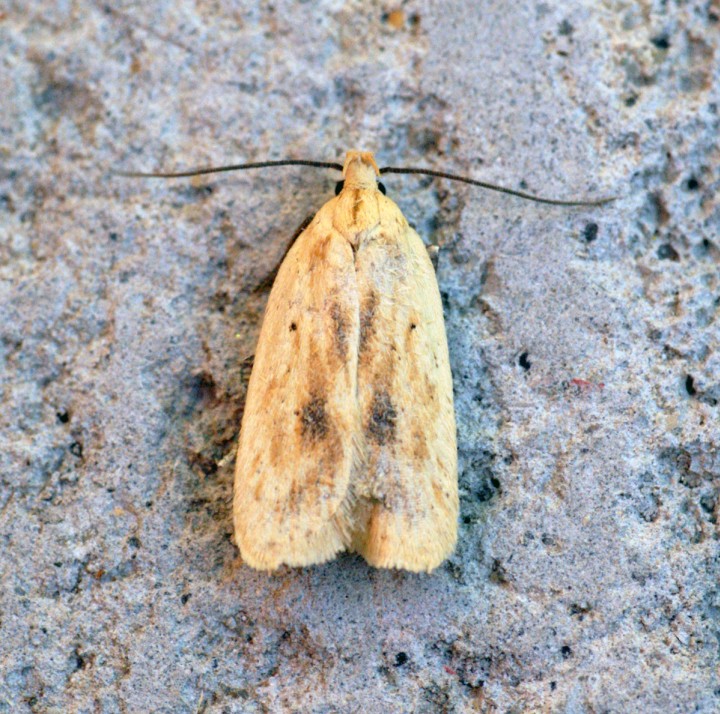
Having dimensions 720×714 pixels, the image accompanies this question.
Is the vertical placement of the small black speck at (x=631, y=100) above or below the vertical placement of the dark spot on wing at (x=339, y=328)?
above

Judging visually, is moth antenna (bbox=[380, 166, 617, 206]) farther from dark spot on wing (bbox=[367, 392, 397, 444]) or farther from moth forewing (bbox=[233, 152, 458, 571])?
dark spot on wing (bbox=[367, 392, 397, 444])

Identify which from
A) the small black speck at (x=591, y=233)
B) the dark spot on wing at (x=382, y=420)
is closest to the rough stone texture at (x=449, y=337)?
the small black speck at (x=591, y=233)

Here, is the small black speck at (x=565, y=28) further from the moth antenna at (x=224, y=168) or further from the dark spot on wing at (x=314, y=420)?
the dark spot on wing at (x=314, y=420)

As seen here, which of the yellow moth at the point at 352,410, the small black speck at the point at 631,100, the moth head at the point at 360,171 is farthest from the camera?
the small black speck at the point at 631,100

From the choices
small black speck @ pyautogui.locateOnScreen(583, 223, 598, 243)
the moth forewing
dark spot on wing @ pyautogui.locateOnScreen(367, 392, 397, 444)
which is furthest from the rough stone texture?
dark spot on wing @ pyautogui.locateOnScreen(367, 392, 397, 444)

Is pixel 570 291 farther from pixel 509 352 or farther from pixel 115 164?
pixel 115 164

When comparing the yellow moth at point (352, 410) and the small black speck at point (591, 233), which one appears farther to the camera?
the small black speck at point (591, 233)
